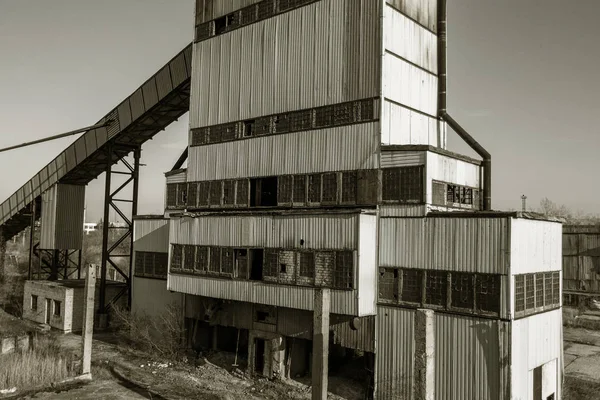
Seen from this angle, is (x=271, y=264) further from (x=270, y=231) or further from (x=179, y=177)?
(x=179, y=177)

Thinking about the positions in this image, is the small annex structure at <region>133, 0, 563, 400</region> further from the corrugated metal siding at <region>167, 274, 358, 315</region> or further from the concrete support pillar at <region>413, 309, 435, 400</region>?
the concrete support pillar at <region>413, 309, 435, 400</region>

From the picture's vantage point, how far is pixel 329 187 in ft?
63.8

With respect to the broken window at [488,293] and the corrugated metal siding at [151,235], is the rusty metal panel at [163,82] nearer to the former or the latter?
the corrugated metal siding at [151,235]

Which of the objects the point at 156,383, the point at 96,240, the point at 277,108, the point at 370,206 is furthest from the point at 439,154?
the point at 96,240

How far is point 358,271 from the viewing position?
54.9ft

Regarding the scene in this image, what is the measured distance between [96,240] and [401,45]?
72429 mm

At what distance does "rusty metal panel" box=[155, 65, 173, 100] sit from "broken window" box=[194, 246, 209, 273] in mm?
9394

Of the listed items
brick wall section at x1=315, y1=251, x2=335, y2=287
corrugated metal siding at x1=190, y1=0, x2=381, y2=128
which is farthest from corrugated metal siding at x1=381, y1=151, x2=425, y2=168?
brick wall section at x1=315, y1=251, x2=335, y2=287

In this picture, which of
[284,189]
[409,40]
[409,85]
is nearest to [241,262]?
[284,189]

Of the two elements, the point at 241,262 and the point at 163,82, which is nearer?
the point at 241,262

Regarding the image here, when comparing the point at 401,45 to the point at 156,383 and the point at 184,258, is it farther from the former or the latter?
the point at 156,383

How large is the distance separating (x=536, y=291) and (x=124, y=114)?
74.0ft

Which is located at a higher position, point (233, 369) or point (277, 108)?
point (277, 108)

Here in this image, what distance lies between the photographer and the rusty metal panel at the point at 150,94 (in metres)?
26.5
